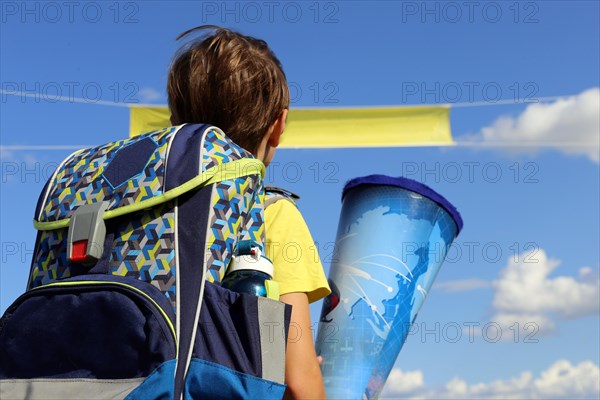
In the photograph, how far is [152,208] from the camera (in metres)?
1.48

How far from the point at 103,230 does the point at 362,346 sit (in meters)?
1.45

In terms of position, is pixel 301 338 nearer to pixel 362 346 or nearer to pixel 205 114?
pixel 205 114

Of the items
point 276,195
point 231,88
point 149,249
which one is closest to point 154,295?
point 149,249

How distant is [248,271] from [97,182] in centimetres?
35

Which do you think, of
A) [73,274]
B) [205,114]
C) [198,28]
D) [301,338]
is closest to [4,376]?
[73,274]

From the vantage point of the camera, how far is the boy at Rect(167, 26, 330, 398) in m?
1.59

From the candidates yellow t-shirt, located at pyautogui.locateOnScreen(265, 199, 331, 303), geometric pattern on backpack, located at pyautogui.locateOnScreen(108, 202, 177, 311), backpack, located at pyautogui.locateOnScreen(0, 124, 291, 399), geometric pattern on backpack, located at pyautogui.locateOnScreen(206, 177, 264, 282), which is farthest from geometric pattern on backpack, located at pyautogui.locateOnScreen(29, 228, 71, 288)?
yellow t-shirt, located at pyautogui.locateOnScreen(265, 199, 331, 303)

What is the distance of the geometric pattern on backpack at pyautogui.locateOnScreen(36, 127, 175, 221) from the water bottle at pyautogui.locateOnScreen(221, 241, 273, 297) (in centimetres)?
19

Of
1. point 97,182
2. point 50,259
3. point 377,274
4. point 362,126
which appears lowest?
point 50,259

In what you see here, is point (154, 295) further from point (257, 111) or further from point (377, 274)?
point (377, 274)

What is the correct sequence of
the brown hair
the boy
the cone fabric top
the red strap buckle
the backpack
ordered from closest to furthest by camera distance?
→ the backpack
the red strap buckle
the boy
the brown hair
the cone fabric top

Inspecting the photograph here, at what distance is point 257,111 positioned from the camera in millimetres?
1721

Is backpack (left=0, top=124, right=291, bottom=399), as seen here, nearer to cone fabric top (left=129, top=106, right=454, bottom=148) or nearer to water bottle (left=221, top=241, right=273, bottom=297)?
water bottle (left=221, top=241, right=273, bottom=297)

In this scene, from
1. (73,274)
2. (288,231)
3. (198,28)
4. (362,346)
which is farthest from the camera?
(362,346)
